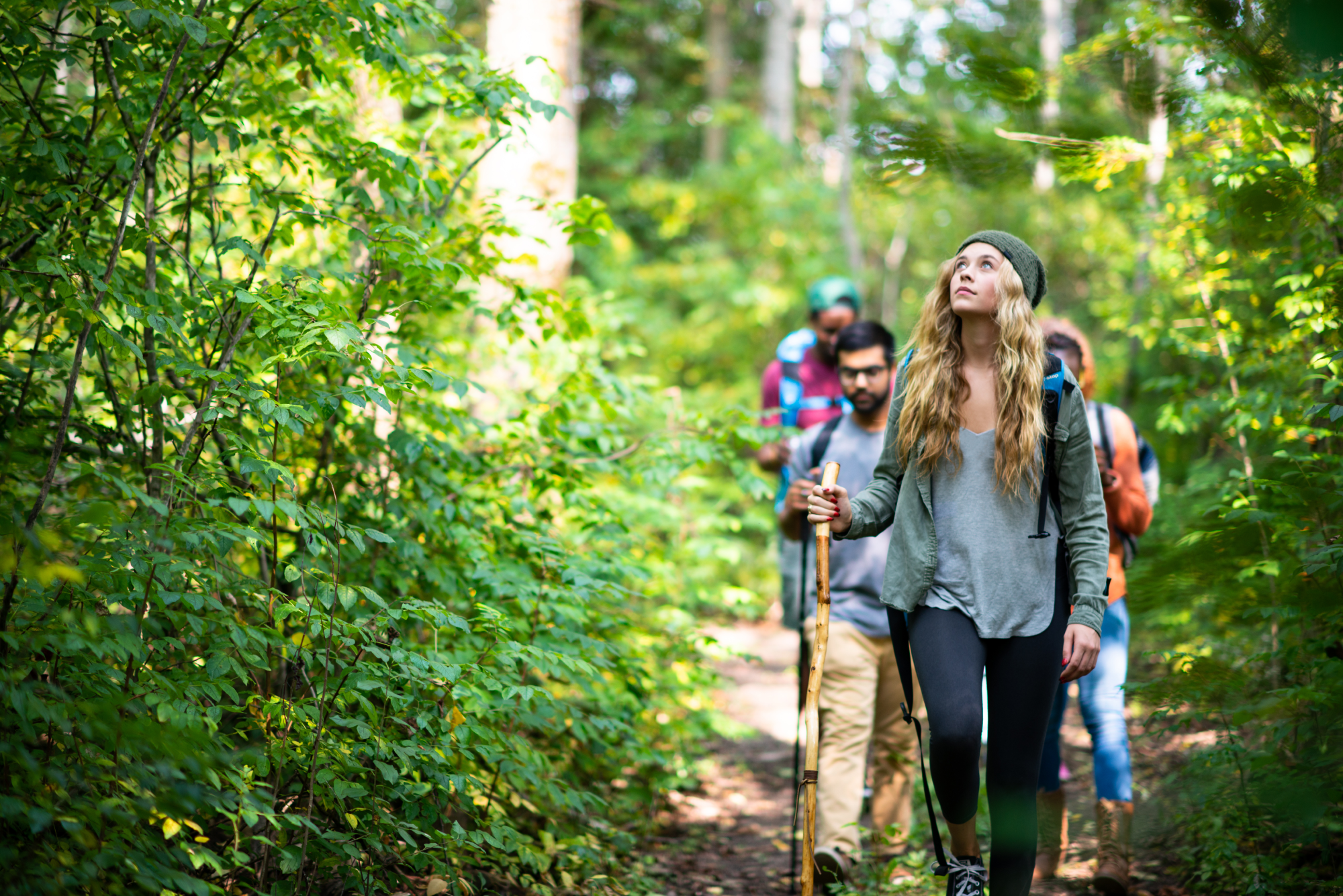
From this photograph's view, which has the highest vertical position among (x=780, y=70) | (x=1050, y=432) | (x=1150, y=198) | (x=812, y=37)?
(x=812, y=37)

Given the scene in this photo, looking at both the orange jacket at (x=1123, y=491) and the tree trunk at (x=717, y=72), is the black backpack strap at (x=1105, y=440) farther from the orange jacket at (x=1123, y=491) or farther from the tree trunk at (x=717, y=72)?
the tree trunk at (x=717, y=72)

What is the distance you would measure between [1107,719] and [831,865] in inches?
47.9

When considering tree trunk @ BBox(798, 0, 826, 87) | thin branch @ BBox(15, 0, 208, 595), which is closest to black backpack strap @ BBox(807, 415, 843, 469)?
thin branch @ BBox(15, 0, 208, 595)

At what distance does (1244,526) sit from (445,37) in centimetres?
318

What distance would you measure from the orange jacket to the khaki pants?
1033 mm

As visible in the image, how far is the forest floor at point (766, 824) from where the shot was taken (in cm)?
363

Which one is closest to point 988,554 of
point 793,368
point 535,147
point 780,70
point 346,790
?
point 346,790

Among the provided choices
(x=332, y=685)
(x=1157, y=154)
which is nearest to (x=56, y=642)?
(x=332, y=685)

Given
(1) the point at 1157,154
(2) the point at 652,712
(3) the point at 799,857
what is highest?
(1) the point at 1157,154

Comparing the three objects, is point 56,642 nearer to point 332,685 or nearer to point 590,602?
point 332,685

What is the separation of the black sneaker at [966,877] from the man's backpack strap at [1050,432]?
97 centimetres

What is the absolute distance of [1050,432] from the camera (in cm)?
272

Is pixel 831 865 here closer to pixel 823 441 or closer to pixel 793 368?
pixel 823 441

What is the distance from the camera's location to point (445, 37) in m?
3.54
